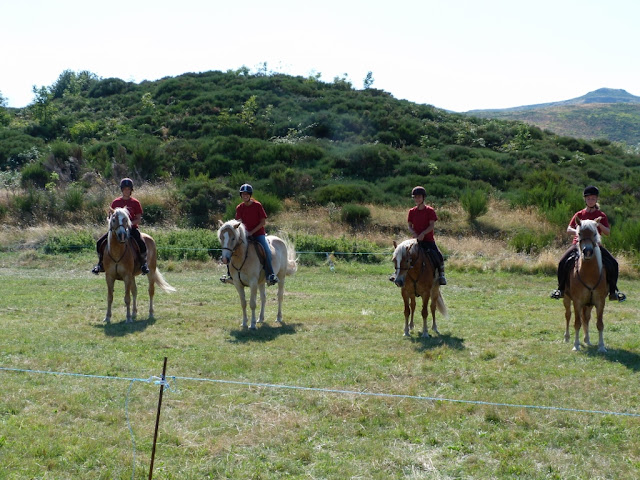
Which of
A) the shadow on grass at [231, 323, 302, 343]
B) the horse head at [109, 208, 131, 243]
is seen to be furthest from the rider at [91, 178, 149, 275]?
the shadow on grass at [231, 323, 302, 343]

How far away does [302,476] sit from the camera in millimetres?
5527

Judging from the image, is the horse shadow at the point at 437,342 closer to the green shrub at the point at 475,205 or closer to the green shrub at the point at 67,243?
the green shrub at the point at 67,243

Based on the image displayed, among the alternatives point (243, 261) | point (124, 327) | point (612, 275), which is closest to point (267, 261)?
point (243, 261)

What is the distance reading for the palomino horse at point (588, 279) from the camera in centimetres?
962

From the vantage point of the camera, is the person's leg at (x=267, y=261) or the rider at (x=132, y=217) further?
the rider at (x=132, y=217)

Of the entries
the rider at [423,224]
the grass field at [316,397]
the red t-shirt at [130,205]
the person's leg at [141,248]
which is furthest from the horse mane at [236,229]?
the rider at [423,224]

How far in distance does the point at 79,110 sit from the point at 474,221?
38725mm

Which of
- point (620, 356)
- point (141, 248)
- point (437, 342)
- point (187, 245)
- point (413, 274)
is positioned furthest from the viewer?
point (187, 245)

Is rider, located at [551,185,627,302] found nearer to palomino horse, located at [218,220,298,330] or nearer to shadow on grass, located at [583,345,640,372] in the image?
shadow on grass, located at [583,345,640,372]

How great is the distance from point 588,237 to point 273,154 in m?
32.3

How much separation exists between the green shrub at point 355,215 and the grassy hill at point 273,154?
1278mm

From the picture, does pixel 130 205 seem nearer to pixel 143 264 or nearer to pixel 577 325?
pixel 143 264

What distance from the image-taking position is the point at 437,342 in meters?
10.7

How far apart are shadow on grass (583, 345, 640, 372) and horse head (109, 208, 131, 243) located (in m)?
8.03
